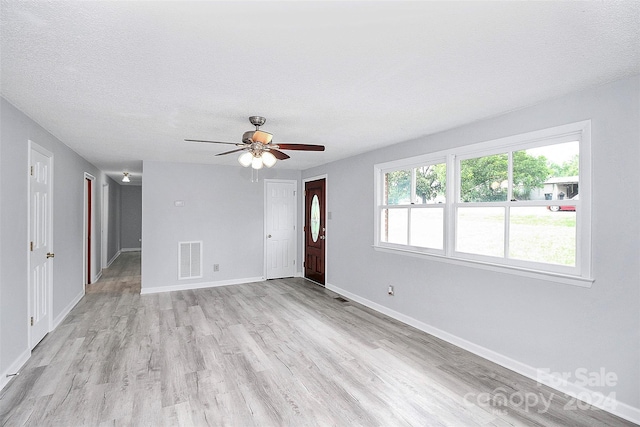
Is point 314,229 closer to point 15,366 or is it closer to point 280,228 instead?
point 280,228

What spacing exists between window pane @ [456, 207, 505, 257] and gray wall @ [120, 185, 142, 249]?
10.8m

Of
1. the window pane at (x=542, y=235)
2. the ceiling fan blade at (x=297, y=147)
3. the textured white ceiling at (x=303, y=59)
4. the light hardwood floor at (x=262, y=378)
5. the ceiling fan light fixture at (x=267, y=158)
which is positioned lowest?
the light hardwood floor at (x=262, y=378)

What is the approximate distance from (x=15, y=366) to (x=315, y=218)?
4.57 m

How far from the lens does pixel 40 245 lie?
330 cm

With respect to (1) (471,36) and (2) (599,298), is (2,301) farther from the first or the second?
(2) (599,298)

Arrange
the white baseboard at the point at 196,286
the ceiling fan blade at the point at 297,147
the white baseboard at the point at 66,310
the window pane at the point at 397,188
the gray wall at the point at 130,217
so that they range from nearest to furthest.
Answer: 1. the ceiling fan blade at the point at 297,147
2. the white baseboard at the point at 66,310
3. the window pane at the point at 397,188
4. the white baseboard at the point at 196,286
5. the gray wall at the point at 130,217

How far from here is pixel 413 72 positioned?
207 cm

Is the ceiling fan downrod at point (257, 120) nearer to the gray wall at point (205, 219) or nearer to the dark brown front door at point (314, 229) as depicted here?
the dark brown front door at point (314, 229)

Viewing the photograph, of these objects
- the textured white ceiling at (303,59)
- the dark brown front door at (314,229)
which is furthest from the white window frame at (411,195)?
the dark brown front door at (314,229)

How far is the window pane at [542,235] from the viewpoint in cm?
253

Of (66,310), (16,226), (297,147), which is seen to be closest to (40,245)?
(16,226)

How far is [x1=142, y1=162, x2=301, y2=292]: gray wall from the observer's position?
17.8 feet

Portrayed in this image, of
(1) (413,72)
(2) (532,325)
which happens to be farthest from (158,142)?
(2) (532,325)

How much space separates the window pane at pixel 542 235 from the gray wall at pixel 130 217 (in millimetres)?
11396
